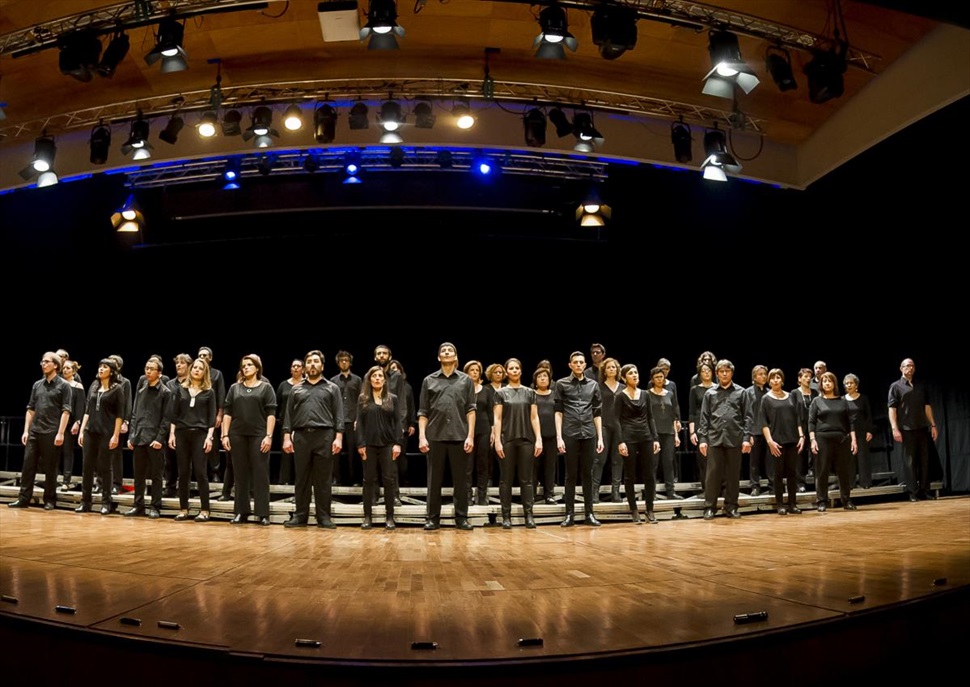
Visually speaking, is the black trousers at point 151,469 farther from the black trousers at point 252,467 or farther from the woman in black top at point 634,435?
the woman in black top at point 634,435

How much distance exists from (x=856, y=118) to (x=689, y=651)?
27.5 feet

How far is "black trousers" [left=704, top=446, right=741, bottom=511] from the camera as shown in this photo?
777 cm

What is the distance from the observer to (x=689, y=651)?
219 centimetres

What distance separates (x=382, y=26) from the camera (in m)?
6.50

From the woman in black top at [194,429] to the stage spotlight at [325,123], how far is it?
10.2 feet

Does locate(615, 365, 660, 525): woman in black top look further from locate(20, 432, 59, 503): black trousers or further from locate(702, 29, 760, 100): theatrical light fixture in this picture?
locate(20, 432, 59, 503): black trousers

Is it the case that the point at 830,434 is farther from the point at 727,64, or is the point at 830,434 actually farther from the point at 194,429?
the point at 194,429

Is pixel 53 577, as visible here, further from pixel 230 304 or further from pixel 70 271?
pixel 70 271

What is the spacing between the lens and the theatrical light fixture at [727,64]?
6.81 m

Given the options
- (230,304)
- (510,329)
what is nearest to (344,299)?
(230,304)

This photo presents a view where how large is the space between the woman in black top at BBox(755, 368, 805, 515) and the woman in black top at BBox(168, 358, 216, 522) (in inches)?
239

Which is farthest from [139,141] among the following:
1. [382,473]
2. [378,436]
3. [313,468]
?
[382,473]

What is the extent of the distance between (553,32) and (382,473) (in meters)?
4.50

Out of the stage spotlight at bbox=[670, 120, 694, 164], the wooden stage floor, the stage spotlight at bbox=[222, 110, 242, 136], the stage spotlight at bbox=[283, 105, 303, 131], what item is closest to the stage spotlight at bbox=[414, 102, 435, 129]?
the stage spotlight at bbox=[283, 105, 303, 131]
